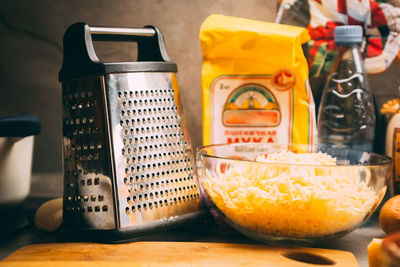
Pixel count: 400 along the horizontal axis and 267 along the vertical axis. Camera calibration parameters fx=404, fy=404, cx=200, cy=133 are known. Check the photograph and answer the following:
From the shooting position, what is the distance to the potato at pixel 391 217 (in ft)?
2.19

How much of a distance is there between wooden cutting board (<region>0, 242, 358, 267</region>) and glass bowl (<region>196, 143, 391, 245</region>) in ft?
0.11

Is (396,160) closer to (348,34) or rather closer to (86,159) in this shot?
(348,34)

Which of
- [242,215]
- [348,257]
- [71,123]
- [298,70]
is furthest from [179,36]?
[348,257]

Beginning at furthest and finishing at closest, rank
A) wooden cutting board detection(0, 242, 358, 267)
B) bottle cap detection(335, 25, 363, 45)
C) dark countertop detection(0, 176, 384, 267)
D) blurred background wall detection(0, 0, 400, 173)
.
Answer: blurred background wall detection(0, 0, 400, 173) → bottle cap detection(335, 25, 363, 45) → dark countertop detection(0, 176, 384, 267) → wooden cutting board detection(0, 242, 358, 267)

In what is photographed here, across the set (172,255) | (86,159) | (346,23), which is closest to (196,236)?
(172,255)

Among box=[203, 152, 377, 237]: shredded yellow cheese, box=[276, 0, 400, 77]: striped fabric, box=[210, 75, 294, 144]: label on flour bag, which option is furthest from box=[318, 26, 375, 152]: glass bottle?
box=[203, 152, 377, 237]: shredded yellow cheese

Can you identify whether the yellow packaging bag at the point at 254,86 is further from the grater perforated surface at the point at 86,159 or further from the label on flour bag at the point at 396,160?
the grater perforated surface at the point at 86,159

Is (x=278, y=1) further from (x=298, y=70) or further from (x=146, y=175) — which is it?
(x=146, y=175)

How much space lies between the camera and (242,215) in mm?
639

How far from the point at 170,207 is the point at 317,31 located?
572 mm

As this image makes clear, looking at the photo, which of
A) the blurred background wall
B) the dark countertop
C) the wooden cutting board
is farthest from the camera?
the blurred background wall

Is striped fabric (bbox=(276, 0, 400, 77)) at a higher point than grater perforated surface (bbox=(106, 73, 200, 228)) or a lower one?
higher

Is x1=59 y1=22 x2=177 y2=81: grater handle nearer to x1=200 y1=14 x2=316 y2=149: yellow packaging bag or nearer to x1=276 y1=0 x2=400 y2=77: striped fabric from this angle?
x1=200 y1=14 x2=316 y2=149: yellow packaging bag

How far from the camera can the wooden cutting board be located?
1.88 ft
